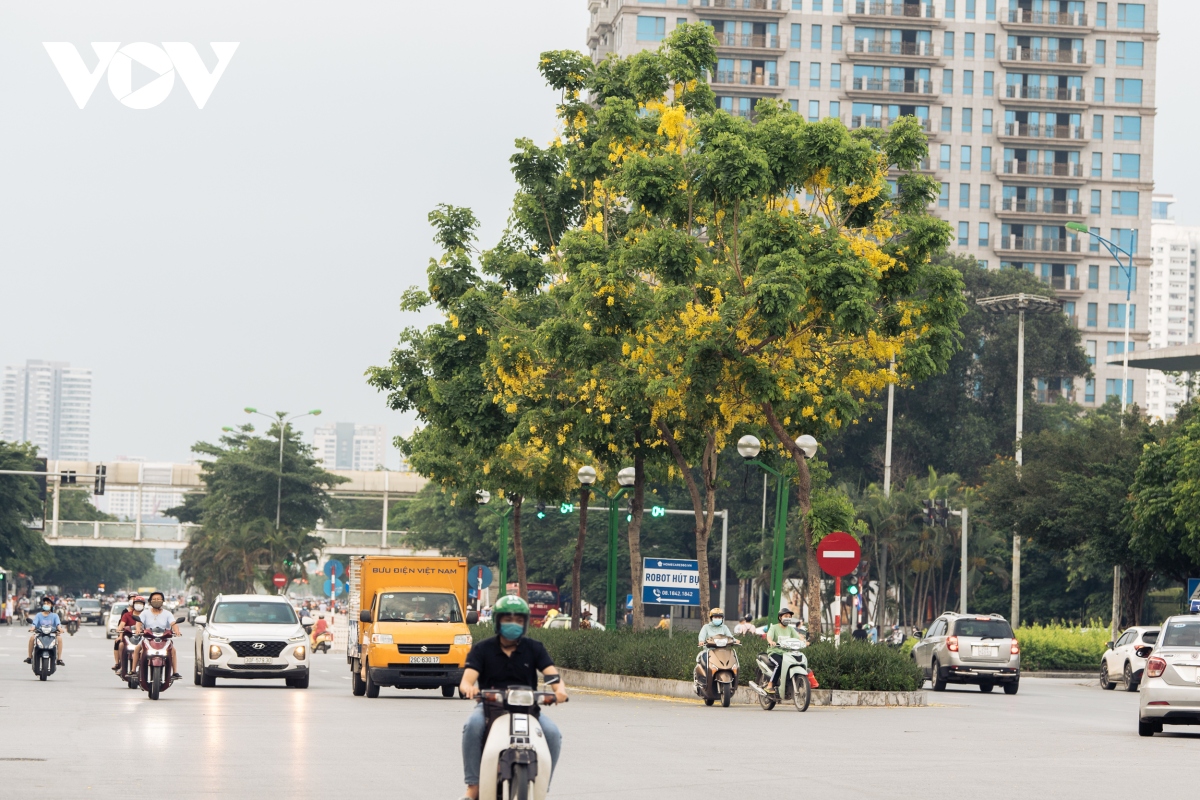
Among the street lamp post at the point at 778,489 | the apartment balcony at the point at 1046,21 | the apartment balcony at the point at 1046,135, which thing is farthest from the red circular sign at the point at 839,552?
the apartment balcony at the point at 1046,21

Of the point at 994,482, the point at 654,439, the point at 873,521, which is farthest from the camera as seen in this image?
the point at 873,521

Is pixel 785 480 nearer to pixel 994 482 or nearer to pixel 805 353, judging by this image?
pixel 805 353

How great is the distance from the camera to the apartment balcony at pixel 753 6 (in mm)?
122688

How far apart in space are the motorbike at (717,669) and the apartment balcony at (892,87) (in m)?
99.7

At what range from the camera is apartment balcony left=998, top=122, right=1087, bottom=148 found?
412ft

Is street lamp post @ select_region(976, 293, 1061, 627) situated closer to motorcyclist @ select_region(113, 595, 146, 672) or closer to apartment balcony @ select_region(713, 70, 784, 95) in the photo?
apartment balcony @ select_region(713, 70, 784, 95)

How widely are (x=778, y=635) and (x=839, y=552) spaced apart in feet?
6.04

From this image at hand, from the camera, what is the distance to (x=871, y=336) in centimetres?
3012

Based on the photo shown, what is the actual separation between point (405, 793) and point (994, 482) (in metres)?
50.4

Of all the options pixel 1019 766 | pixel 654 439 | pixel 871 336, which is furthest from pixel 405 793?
pixel 654 439

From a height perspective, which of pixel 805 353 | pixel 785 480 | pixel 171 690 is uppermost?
pixel 805 353

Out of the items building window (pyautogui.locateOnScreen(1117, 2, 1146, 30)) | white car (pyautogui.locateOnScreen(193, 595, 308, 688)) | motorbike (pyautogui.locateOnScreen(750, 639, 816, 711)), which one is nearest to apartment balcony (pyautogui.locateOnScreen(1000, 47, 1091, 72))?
building window (pyautogui.locateOnScreen(1117, 2, 1146, 30))

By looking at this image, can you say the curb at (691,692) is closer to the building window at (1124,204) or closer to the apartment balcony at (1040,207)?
the apartment balcony at (1040,207)

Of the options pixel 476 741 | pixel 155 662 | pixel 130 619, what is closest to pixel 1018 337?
pixel 130 619
